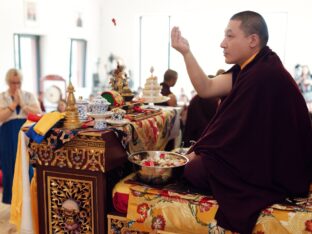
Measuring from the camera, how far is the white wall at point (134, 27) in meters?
7.30

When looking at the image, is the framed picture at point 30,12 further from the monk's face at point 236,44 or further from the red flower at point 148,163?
the monk's face at point 236,44

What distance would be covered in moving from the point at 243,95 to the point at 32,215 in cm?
142

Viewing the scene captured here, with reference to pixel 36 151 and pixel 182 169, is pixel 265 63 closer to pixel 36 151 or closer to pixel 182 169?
pixel 182 169

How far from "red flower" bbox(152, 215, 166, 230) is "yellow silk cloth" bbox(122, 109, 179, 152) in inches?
20.3

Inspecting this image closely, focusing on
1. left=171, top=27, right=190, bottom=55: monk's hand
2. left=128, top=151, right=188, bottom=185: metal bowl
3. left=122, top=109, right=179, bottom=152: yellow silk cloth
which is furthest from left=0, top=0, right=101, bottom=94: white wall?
left=171, top=27, right=190, bottom=55: monk's hand

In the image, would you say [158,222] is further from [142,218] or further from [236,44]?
[236,44]

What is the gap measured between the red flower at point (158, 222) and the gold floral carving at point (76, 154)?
1.29 feet

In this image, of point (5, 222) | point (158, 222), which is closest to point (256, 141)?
point (158, 222)

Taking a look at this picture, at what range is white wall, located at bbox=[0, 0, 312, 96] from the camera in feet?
24.0

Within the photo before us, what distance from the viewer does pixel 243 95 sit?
203 centimetres

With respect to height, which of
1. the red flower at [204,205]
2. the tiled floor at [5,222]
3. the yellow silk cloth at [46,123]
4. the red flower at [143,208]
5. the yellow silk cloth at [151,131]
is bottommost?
the tiled floor at [5,222]

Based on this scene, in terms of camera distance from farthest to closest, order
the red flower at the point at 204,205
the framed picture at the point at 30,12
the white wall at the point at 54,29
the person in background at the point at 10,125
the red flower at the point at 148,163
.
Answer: the framed picture at the point at 30,12 → the white wall at the point at 54,29 → the person in background at the point at 10,125 → the red flower at the point at 148,163 → the red flower at the point at 204,205

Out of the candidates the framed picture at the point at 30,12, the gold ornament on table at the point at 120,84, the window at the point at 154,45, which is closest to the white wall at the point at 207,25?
the window at the point at 154,45

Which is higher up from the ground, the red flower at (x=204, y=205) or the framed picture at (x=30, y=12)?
the framed picture at (x=30, y=12)
